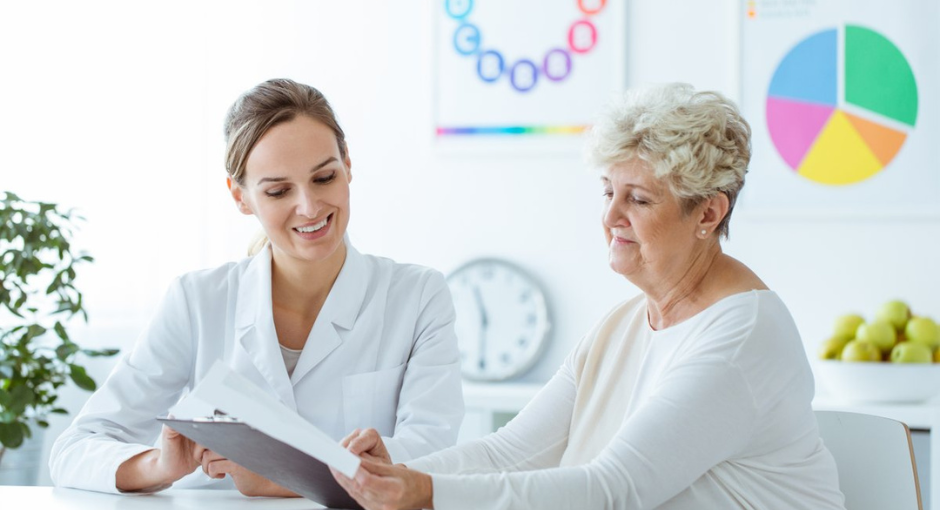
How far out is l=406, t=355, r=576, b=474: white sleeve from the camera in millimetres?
1557

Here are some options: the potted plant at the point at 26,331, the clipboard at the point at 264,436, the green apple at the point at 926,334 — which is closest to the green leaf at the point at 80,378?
the potted plant at the point at 26,331

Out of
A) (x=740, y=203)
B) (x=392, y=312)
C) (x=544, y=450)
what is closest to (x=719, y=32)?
(x=740, y=203)

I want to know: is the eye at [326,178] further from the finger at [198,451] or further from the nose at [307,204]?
the finger at [198,451]

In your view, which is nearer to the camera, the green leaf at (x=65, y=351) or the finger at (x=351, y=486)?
the finger at (x=351, y=486)

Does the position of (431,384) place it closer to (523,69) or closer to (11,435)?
(11,435)

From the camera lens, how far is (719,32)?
3109 mm

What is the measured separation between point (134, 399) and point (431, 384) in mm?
534

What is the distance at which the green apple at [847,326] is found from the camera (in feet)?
9.14

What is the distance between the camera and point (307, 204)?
178 centimetres

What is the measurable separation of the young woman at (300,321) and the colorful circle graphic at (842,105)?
1568 mm

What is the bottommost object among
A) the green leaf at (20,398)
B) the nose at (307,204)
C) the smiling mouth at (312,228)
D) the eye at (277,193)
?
the green leaf at (20,398)

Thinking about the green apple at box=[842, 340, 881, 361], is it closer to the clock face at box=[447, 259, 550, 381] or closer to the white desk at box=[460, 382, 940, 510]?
the white desk at box=[460, 382, 940, 510]

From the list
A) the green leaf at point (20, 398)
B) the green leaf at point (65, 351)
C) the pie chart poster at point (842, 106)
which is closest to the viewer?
the green leaf at point (20, 398)

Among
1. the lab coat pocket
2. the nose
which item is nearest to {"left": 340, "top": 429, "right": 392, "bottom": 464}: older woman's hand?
the lab coat pocket
